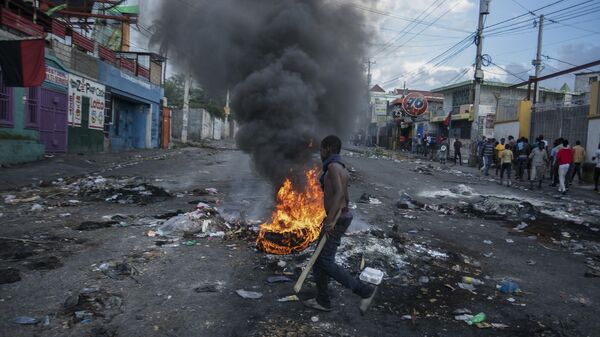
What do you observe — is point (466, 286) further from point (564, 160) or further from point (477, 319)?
point (564, 160)

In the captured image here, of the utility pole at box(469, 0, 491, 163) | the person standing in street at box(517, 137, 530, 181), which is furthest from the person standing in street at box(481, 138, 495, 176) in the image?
the utility pole at box(469, 0, 491, 163)

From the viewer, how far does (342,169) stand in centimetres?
367

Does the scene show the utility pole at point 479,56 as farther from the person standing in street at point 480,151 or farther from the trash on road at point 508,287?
the trash on road at point 508,287

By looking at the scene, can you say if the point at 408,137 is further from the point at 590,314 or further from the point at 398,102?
the point at 590,314

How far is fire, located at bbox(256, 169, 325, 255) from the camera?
4.98m

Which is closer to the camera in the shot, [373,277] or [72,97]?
[373,277]

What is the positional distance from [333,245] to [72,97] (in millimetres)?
14896

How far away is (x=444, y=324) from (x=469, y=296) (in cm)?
85

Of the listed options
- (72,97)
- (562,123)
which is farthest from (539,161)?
(72,97)

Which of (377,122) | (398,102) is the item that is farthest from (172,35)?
(377,122)

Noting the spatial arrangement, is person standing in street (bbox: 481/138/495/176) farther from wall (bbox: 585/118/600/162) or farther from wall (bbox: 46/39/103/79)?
wall (bbox: 46/39/103/79)

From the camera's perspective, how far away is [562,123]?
16328 millimetres

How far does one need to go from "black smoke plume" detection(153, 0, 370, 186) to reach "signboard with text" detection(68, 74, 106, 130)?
31.7 ft

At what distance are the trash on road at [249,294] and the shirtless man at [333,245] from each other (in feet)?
1.53
